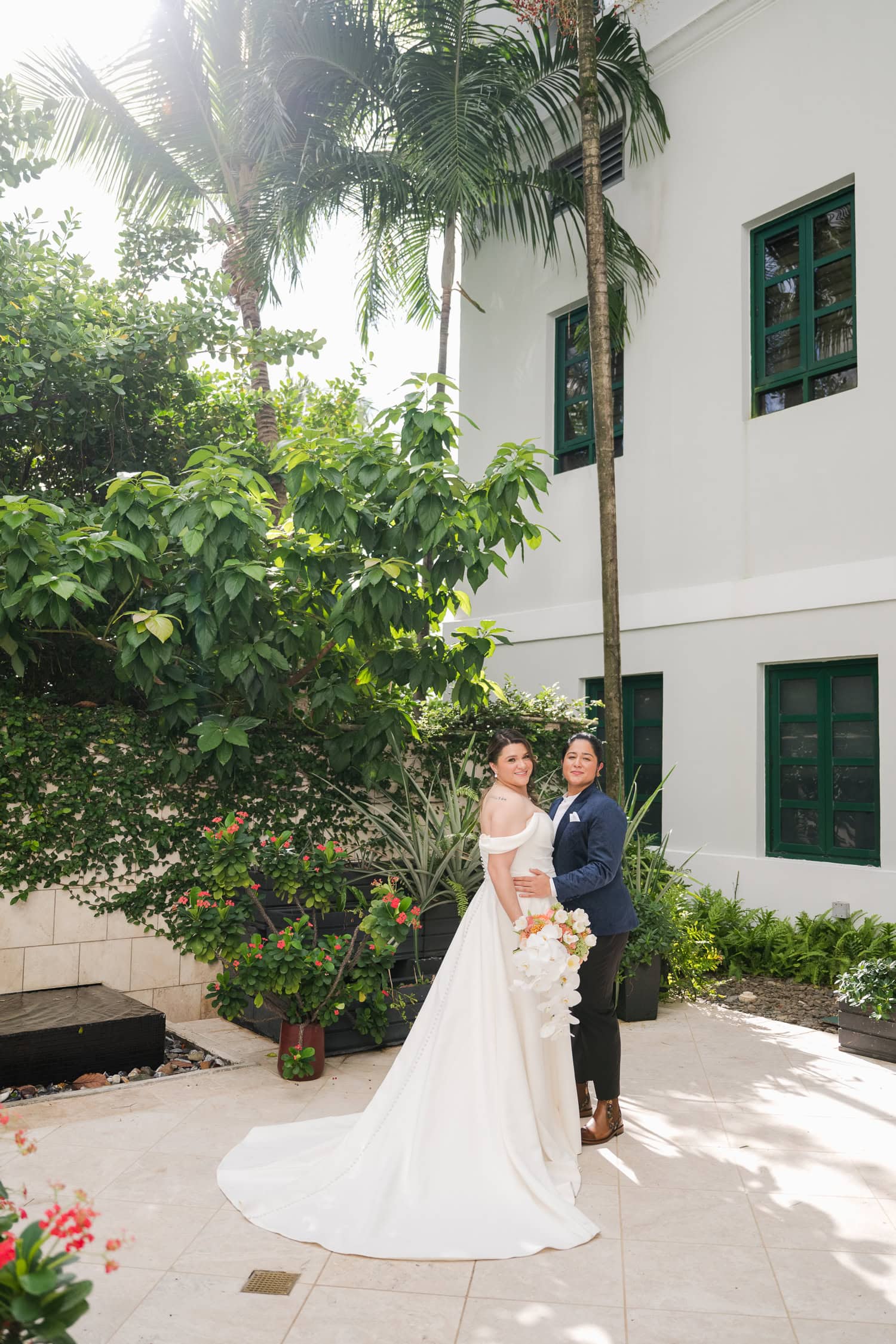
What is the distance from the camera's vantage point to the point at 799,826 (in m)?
8.13

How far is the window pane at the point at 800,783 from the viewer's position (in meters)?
8.06

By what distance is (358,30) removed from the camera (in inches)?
374

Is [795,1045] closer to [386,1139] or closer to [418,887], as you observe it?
[418,887]

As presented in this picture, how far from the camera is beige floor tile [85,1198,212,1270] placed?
3182 mm

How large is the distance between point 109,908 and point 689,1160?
3.57 metres

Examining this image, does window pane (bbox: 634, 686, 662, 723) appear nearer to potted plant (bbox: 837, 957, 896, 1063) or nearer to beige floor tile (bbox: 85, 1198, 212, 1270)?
potted plant (bbox: 837, 957, 896, 1063)

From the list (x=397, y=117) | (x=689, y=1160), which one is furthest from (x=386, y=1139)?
(x=397, y=117)

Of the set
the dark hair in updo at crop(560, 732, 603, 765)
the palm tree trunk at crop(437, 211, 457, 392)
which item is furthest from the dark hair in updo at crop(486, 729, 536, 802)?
the palm tree trunk at crop(437, 211, 457, 392)

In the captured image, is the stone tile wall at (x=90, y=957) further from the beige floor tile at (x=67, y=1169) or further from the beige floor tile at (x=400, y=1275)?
the beige floor tile at (x=400, y=1275)

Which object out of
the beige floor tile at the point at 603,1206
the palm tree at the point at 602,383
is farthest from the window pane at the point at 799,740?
the beige floor tile at the point at 603,1206

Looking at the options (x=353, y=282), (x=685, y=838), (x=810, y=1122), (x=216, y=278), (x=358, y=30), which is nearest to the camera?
(x=810, y=1122)

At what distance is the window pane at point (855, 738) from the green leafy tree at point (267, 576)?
10.5 ft

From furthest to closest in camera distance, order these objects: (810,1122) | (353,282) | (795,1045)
A: (353,282) → (795,1045) → (810,1122)

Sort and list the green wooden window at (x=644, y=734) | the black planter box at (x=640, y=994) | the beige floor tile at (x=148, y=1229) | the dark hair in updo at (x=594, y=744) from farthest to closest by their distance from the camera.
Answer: the green wooden window at (x=644, y=734)
the black planter box at (x=640, y=994)
the dark hair in updo at (x=594, y=744)
the beige floor tile at (x=148, y=1229)
